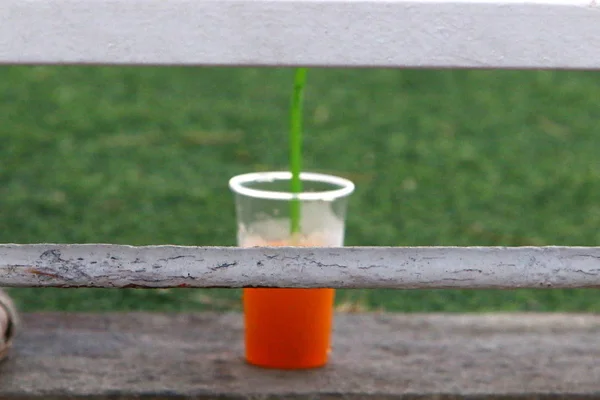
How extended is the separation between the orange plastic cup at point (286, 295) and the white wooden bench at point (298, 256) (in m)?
0.04

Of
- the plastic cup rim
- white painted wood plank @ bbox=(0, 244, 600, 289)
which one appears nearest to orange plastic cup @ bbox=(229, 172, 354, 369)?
the plastic cup rim

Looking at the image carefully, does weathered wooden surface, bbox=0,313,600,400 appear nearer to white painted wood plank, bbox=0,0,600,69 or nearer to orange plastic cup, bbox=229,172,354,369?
orange plastic cup, bbox=229,172,354,369

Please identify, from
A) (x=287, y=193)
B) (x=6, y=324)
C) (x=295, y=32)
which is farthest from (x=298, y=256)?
(x=6, y=324)

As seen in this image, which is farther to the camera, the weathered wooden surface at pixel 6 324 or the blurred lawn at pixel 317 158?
the blurred lawn at pixel 317 158

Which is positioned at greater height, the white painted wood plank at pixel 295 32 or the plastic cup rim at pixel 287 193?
the white painted wood plank at pixel 295 32

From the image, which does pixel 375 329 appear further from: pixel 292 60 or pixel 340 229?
pixel 292 60

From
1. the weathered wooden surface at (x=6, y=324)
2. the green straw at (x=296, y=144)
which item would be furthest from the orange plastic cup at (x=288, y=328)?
the weathered wooden surface at (x=6, y=324)

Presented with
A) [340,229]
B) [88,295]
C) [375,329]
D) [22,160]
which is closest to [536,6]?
[340,229]

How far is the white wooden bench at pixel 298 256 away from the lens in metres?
0.85

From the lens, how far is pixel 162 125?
2.87m

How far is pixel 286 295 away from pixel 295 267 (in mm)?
342

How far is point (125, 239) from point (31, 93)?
130cm

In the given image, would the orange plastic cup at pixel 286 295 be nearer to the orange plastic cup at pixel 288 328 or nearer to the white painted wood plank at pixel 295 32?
the orange plastic cup at pixel 288 328

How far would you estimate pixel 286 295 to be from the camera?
52.4 inches
